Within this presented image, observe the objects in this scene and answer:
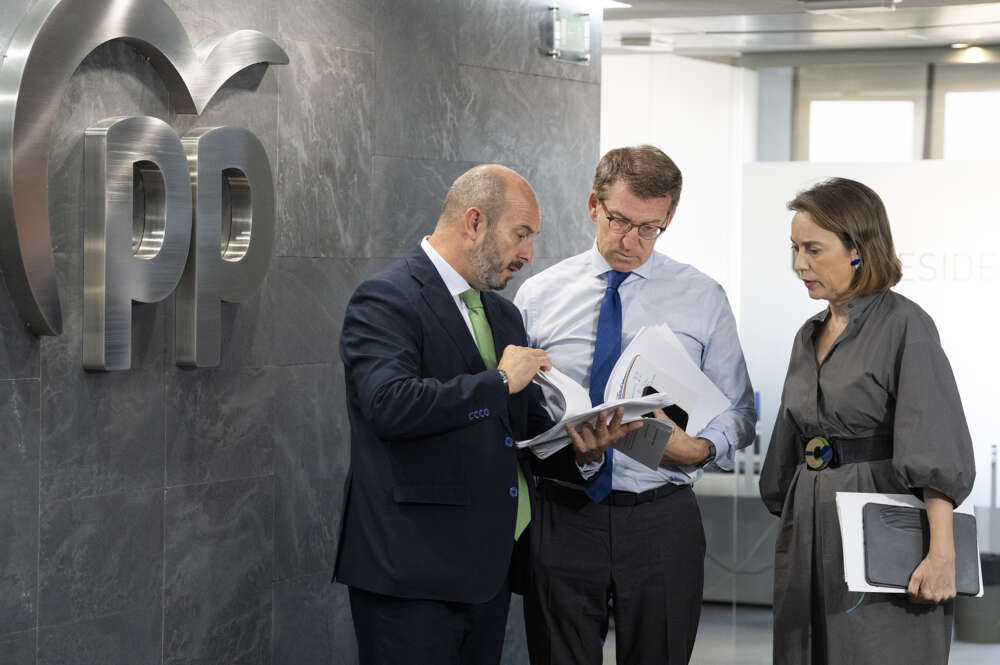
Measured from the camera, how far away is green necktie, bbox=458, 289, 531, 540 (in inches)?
123

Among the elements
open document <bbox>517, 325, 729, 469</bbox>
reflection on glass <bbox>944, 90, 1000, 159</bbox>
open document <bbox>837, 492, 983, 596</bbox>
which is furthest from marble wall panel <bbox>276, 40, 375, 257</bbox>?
reflection on glass <bbox>944, 90, 1000, 159</bbox>

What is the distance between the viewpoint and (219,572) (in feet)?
12.8

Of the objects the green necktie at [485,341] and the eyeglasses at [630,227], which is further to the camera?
the eyeglasses at [630,227]

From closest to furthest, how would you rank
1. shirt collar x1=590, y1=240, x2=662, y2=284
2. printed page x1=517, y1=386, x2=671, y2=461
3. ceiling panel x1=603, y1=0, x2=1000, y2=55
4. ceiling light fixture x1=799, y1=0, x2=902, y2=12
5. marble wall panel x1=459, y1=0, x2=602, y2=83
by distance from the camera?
1. printed page x1=517, y1=386, x2=671, y2=461
2. shirt collar x1=590, y1=240, x2=662, y2=284
3. marble wall panel x1=459, y1=0, x2=602, y2=83
4. ceiling light fixture x1=799, y1=0, x2=902, y2=12
5. ceiling panel x1=603, y1=0, x2=1000, y2=55

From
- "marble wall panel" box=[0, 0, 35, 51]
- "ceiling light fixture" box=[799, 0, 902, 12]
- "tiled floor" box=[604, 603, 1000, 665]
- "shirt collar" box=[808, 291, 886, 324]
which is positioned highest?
"ceiling light fixture" box=[799, 0, 902, 12]

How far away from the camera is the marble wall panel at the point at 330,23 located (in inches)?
161

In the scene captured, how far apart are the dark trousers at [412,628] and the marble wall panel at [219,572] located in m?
0.94

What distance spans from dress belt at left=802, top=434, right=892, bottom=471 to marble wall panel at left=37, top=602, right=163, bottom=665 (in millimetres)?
1973

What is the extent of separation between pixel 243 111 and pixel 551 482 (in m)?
1.56

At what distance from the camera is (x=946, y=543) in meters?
3.05

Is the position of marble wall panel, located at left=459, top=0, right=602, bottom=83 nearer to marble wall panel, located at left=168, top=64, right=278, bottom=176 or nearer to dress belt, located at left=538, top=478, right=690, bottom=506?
marble wall panel, located at left=168, top=64, right=278, bottom=176

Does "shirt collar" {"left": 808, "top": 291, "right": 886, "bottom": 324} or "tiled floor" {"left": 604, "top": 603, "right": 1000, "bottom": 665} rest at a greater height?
"shirt collar" {"left": 808, "top": 291, "right": 886, "bottom": 324}

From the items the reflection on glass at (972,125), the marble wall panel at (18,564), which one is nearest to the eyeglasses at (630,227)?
the marble wall panel at (18,564)

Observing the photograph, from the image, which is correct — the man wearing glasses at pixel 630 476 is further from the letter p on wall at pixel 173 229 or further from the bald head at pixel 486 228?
the letter p on wall at pixel 173 229
